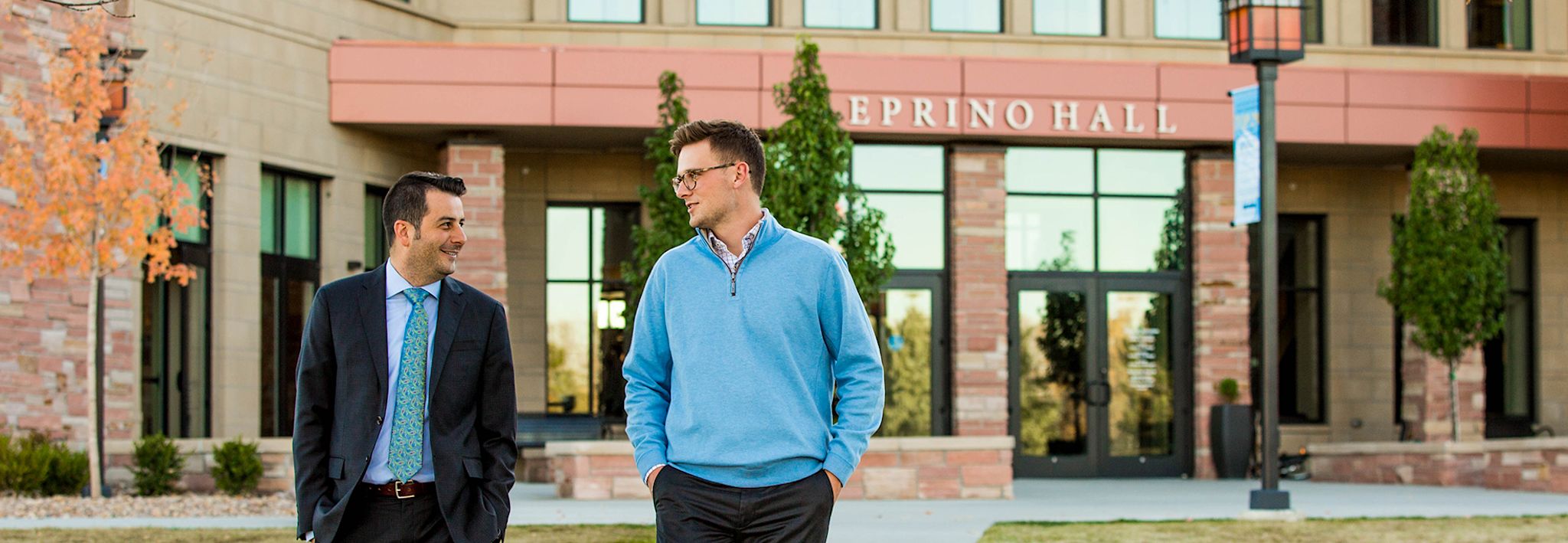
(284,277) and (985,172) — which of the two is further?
(985,172)

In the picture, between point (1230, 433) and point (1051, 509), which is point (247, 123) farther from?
point (1230, 433)

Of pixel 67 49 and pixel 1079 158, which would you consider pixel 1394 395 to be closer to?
pixel 1079 158

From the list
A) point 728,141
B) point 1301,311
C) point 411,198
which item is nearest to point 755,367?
point 728,141

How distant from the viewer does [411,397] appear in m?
5.12

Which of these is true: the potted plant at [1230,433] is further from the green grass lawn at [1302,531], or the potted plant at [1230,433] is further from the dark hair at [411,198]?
the dark hair at [411,198]

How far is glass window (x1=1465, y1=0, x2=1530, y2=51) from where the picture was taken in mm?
24031

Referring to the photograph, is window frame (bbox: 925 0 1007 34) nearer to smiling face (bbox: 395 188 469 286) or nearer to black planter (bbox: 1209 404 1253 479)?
black planter (bbox: 1209 404 1253 479)

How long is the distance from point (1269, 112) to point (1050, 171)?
7985 mm

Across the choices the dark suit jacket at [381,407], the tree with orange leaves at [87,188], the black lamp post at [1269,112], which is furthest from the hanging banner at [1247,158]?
the dark suit jacket at [381,407]

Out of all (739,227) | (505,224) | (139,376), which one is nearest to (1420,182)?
(505,224)

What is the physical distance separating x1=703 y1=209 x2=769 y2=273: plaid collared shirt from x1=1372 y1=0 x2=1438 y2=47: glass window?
20.5 m

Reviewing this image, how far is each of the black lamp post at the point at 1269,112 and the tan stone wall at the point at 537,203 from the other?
9.45 meters

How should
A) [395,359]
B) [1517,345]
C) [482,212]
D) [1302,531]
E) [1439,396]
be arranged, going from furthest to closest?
[1517,345] < [1439,396] < [482,212] < [1302,531] < [395,359]

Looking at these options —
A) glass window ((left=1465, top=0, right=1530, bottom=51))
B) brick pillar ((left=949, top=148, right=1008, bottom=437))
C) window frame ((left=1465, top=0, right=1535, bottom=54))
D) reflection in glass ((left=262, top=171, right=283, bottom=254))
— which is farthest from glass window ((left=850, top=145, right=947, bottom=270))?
glass window ((left=1465, top=0, right=1530, bottom=51))
